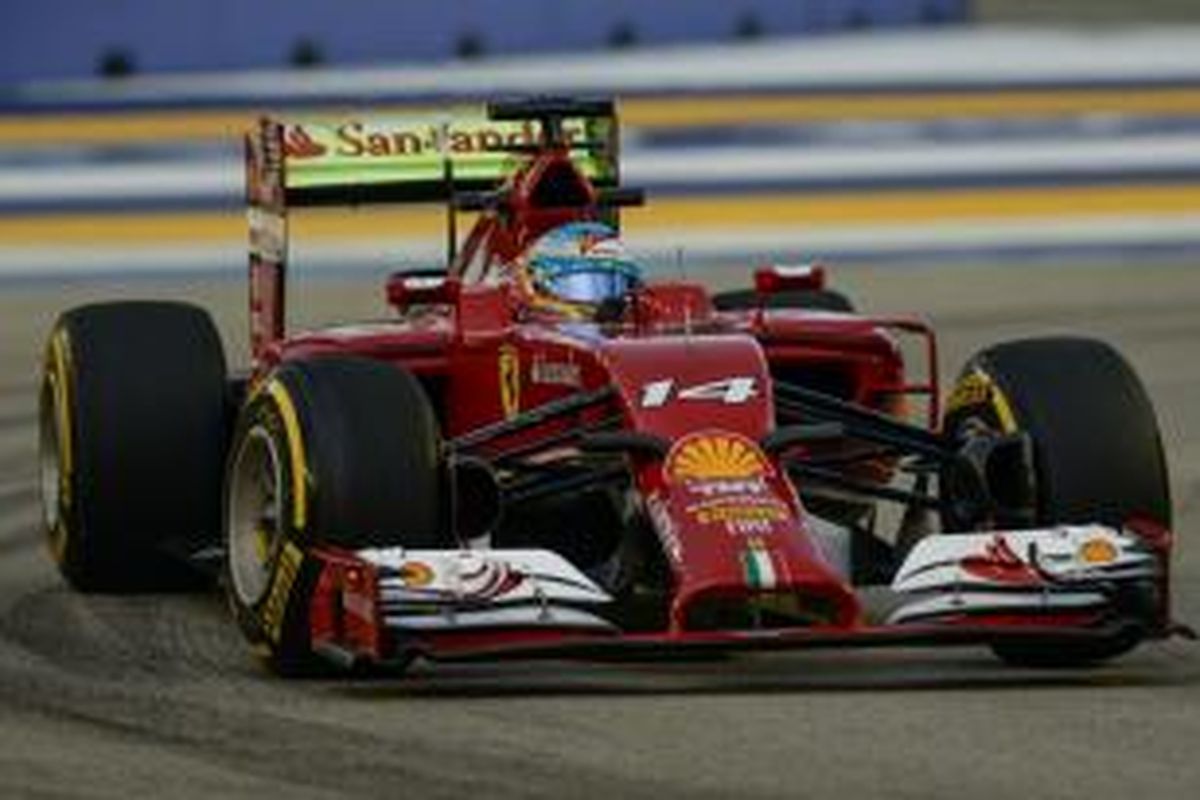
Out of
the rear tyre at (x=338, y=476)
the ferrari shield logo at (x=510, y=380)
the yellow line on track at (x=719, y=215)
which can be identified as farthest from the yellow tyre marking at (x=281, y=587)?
the yellow line on track at (x=719, y=215)

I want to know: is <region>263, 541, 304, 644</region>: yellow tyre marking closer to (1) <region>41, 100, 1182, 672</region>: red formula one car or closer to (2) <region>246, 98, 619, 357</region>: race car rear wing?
(1) <region>41, 100, 1182, 672</region>: red formula one car

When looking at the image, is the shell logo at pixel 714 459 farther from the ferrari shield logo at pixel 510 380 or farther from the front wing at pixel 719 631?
the ferrari shield logo at pixel 510 380

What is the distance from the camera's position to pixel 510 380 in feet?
33.3

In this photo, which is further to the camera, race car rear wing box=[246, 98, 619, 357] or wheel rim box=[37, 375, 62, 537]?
race car rear wing box=[246, 98, 619, 357]

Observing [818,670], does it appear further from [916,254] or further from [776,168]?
[776,168]

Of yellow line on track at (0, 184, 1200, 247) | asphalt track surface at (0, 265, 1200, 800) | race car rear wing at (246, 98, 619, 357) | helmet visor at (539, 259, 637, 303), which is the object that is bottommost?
yellow line on track at (0, 184, 1200, 247)

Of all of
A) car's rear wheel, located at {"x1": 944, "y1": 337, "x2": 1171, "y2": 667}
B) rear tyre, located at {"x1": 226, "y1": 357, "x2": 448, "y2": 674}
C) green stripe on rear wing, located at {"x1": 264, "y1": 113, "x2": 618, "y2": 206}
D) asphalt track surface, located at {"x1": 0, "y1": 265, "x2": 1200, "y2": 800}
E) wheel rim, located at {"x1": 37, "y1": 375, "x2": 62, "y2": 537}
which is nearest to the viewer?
asphalt track surface, located at {"x1": 0, "y1": 265, "x2": 1200, "y2": 800}

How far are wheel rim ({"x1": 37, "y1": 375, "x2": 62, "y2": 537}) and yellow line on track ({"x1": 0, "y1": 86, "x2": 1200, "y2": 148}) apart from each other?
567 inches

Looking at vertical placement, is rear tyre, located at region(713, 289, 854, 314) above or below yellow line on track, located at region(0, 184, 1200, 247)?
above

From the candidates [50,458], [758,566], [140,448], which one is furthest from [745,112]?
[758,566]

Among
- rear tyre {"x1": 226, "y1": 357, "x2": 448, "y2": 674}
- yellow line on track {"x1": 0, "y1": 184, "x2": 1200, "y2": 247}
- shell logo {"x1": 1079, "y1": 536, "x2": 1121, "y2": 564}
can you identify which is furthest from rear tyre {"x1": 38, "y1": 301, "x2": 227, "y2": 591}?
yellow line on track {"x1": 0, "y1": 184, "x2": 1200, "y2": 247}

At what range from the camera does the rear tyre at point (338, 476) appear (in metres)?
8.92

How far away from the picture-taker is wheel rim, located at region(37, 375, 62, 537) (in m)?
11.0

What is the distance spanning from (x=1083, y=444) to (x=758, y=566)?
1051 millimetres
